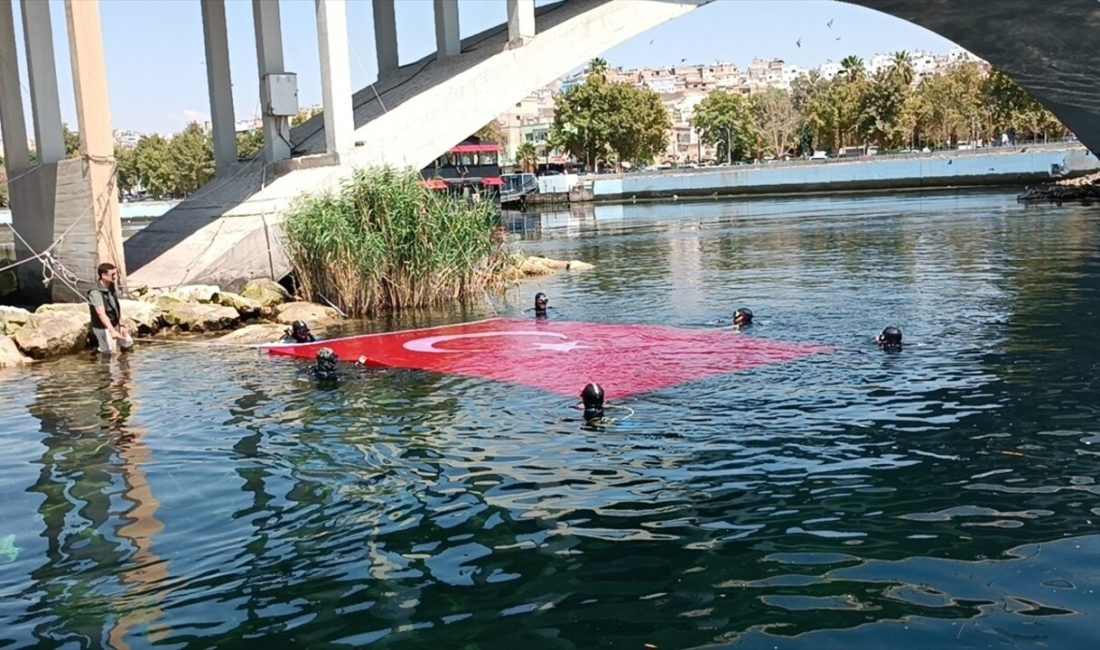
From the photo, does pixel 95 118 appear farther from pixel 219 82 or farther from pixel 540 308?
pixel 219 82

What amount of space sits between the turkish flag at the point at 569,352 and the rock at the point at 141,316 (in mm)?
3698

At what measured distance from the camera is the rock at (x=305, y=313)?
18.4 metres

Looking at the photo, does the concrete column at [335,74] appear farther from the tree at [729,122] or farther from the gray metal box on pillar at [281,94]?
the tree at [729,122]

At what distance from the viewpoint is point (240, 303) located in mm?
18984

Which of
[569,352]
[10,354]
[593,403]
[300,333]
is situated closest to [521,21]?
[300,333]

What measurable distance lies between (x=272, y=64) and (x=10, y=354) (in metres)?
10.3

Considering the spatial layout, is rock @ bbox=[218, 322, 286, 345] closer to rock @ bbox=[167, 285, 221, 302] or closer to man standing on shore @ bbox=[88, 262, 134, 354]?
man standing on shore @ bbox=[88, 262, 134, 354]

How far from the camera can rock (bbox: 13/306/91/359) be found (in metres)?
16.3

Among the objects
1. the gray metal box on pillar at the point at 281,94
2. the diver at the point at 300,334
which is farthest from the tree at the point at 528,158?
the diver at the point at 300,334

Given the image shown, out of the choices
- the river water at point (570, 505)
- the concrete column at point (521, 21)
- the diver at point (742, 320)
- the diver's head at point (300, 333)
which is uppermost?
the concrete column at point (521, 21)

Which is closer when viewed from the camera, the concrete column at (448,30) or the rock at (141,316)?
the rock at (141,316)

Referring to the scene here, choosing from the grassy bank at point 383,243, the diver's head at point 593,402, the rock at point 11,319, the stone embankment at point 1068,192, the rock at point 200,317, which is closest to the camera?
the diver's head at point 593,402

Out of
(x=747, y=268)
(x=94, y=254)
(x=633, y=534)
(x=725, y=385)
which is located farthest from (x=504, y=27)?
(x=633, y=534)

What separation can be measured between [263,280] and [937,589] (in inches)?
658
